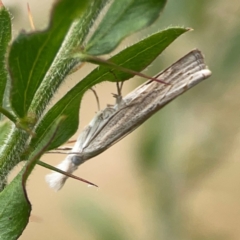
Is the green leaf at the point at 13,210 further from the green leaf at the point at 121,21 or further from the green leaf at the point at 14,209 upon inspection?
the green leaf at the point at 121,21

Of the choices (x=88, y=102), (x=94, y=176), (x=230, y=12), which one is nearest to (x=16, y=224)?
(x=230, y=12)

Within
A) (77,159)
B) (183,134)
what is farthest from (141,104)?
(183,134)

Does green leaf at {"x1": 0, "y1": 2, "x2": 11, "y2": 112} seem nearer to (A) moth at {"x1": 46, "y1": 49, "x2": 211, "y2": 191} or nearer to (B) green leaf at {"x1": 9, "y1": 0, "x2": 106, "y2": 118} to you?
(B) green leaf at {"x1": 9, "y1": 0, "x2": 106, "y2": 118}

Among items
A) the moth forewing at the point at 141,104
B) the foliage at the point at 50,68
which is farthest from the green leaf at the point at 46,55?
the moth forewing at the point at 141,104

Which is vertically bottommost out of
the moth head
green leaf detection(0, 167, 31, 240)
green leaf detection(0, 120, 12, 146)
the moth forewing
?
green leaf detection(0, 167, 31, 240)

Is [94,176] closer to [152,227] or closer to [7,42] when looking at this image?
[152,227]

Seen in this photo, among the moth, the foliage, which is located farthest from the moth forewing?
the foliage
